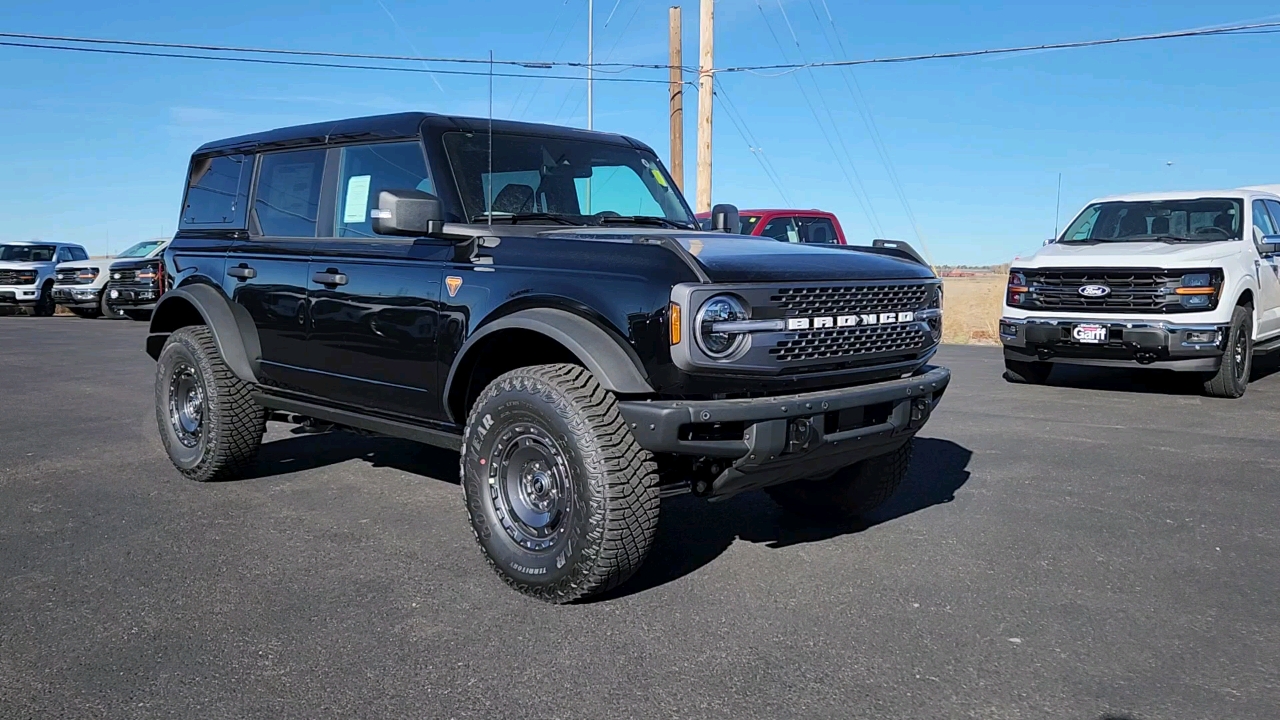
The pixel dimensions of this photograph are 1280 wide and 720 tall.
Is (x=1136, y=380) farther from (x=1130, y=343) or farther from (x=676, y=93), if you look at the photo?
(x=676, y=93)

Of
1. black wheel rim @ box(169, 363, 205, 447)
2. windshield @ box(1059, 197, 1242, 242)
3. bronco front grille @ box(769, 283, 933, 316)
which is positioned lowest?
black wheel rim @ box(169, 363, 205, 447)

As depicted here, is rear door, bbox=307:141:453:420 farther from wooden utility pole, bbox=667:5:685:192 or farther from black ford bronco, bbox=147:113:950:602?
wooden utility pole, bbox=667:5:685:192

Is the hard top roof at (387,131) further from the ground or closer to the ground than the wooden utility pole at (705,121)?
closer to the ground

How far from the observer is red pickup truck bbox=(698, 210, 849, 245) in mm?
15641

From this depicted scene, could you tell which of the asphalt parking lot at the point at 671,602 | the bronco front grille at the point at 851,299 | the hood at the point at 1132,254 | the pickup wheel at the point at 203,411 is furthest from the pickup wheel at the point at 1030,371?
the pickup wheel at the point at 203,411

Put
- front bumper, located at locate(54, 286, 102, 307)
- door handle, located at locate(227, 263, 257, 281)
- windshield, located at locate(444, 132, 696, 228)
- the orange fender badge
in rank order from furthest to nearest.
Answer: front bumper, located at locate(54, 286, 102, 307)
door handle, located at locate(227, 263, 257, 281)
windshield, located at locate(444, 132, 696, 228)
the orange fender badge

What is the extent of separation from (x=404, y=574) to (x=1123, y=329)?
7502mm

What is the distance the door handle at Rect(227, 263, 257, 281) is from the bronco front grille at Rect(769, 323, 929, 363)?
3208mm

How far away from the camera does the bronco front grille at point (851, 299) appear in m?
4.09

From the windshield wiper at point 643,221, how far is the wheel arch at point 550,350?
1035mm

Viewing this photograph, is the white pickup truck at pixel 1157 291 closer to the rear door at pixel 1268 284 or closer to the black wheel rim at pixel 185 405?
the rear door at pixel 1268 284

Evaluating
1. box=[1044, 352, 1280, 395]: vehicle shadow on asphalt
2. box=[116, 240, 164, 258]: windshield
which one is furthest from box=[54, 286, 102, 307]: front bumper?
box=[1044, 352, 1280, 395]: vehicle shadow on asphalt

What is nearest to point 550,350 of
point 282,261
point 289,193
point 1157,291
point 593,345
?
point 593,345

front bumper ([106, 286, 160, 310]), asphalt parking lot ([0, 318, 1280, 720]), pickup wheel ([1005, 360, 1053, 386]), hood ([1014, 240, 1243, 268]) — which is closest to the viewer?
asphalt parking lot ([0, 318, 1280, 720])
